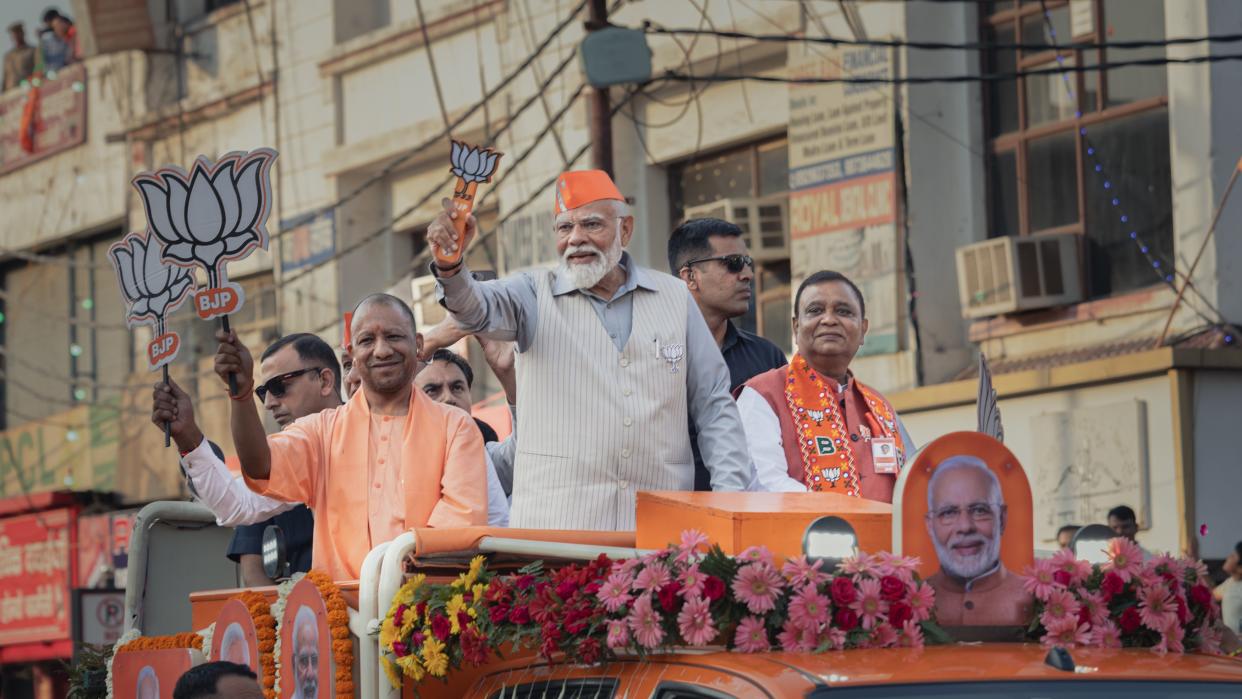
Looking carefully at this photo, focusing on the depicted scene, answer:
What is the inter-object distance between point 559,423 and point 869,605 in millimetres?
1827

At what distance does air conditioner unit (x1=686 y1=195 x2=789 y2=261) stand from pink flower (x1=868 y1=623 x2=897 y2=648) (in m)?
12.0

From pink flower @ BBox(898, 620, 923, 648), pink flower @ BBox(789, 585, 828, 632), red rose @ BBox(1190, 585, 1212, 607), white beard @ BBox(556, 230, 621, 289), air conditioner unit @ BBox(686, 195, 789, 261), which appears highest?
air conditioner unit @ BBox(686, 195, 789, 261)

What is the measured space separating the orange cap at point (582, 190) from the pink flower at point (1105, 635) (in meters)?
2.16

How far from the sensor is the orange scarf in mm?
6074

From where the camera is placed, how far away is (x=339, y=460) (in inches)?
232

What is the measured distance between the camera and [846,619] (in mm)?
4230

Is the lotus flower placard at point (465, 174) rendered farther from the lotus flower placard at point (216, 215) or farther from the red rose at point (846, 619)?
the red rose at point (846, 619)

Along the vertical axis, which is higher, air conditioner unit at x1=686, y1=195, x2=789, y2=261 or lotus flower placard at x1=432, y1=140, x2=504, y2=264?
air conditioner unit at x1=686, y1=195, x2=789, y2=261

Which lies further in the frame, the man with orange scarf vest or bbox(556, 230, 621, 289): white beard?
the man with orange scarf vest

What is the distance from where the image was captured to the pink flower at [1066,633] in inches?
173

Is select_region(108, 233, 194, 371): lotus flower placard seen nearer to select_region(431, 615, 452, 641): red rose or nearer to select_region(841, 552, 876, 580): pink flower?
select_region(431, 615, 452, 641): red rose

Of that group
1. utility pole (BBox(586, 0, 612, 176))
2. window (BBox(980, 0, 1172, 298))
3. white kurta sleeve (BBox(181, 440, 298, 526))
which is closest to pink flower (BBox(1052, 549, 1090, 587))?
white kurta sleeve (BBox(181, 440, 298, 526))

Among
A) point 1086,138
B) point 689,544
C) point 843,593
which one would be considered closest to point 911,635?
point 843,593

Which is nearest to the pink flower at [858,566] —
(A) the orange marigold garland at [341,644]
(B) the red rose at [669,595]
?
(B) the red rose at [669,595]
